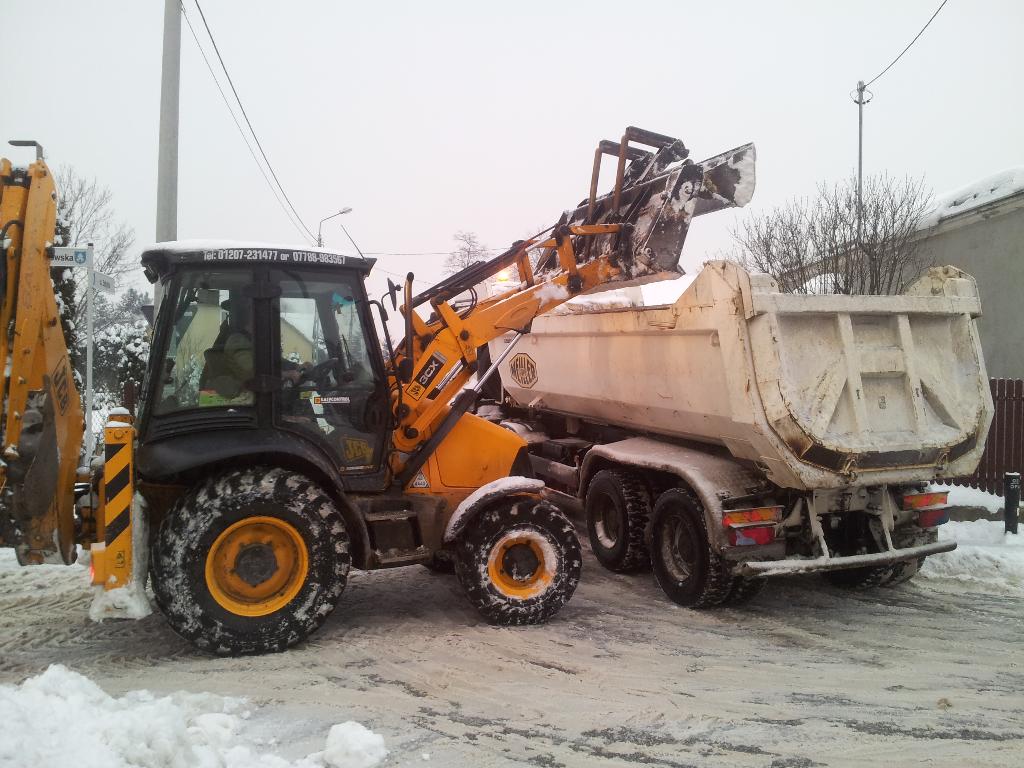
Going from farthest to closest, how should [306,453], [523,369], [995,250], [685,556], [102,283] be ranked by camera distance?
[995,250] < [523,369] < [102,283] < [685,556] < [306,453]

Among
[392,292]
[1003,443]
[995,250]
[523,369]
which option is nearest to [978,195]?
[995,250]

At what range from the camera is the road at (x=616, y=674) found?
12.0ft

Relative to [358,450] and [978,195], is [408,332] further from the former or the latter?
[978,195]

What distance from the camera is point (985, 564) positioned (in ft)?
22.0

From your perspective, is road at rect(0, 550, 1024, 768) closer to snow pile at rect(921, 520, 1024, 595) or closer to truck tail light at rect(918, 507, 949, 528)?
snow pile at rect(921, 520, 1024, 595)

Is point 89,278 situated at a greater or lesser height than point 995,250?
lesser

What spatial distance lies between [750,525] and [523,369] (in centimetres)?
487

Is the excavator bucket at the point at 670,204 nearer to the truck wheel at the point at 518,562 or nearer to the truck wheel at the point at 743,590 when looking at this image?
the truck wheel at the point at 518,562

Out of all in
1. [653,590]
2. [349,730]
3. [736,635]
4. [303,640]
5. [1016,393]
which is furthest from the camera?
[1016,393]

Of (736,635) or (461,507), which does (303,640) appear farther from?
(736,635)

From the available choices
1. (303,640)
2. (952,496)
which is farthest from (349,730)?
(952,496)

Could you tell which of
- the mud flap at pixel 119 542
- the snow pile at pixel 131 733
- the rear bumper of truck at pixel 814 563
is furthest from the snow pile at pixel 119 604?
the rear bumper of truck at pixel 814 563

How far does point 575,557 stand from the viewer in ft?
17.7

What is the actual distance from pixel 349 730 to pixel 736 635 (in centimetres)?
285
